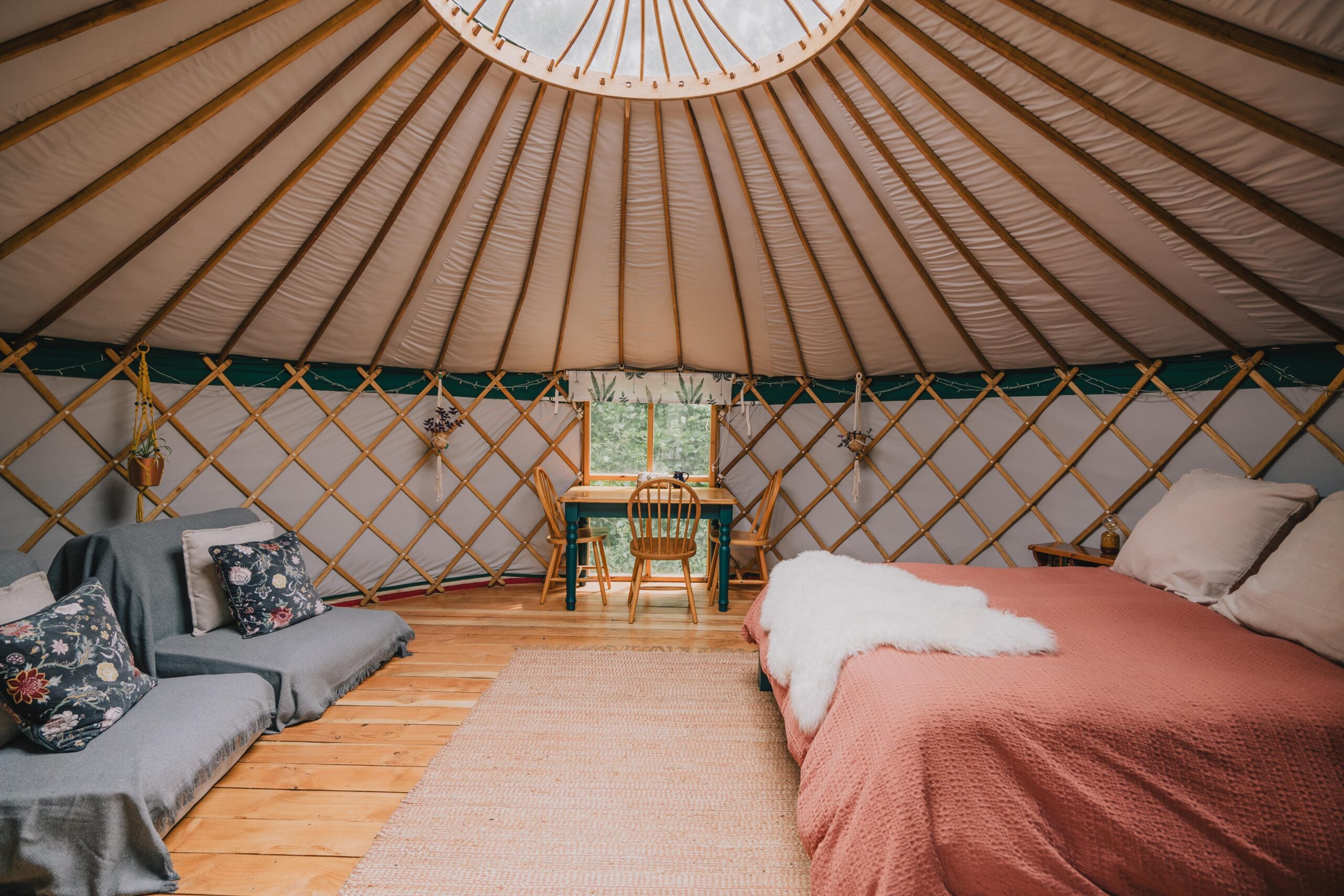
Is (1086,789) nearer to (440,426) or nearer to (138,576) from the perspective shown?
(138,576)

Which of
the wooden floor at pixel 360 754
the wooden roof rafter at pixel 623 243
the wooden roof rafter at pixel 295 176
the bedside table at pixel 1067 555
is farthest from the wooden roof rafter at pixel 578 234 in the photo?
the bedside table at pixel 1067 555

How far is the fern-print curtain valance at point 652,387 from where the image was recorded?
457cm

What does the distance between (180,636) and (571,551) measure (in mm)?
1925

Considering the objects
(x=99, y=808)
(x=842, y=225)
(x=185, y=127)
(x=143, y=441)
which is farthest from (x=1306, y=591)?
(x=143, y=441)

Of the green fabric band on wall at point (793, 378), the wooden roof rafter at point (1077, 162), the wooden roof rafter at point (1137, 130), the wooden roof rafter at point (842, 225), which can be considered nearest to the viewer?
the wooden roof rafter at point (1137, 130)

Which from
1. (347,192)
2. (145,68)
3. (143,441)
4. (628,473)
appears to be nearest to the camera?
(145,68)

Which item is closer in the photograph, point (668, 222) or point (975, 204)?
point (975, 204)

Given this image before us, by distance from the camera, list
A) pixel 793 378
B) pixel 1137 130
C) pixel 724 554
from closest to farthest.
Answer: pixel 1137 130 → pixel 724 554 → pixel 793 378

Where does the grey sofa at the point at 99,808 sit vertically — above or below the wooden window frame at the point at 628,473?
below

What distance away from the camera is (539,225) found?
10.6 feet

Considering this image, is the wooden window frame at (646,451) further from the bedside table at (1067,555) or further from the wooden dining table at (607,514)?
the bedside table at (1067,555)

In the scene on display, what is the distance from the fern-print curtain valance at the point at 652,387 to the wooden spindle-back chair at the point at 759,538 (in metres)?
0.79

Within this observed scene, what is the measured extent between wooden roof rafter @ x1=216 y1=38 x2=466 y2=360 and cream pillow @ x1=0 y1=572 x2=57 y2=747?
1729 mm

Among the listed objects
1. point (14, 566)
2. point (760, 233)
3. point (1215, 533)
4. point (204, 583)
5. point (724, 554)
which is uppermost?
point (760, 233)
